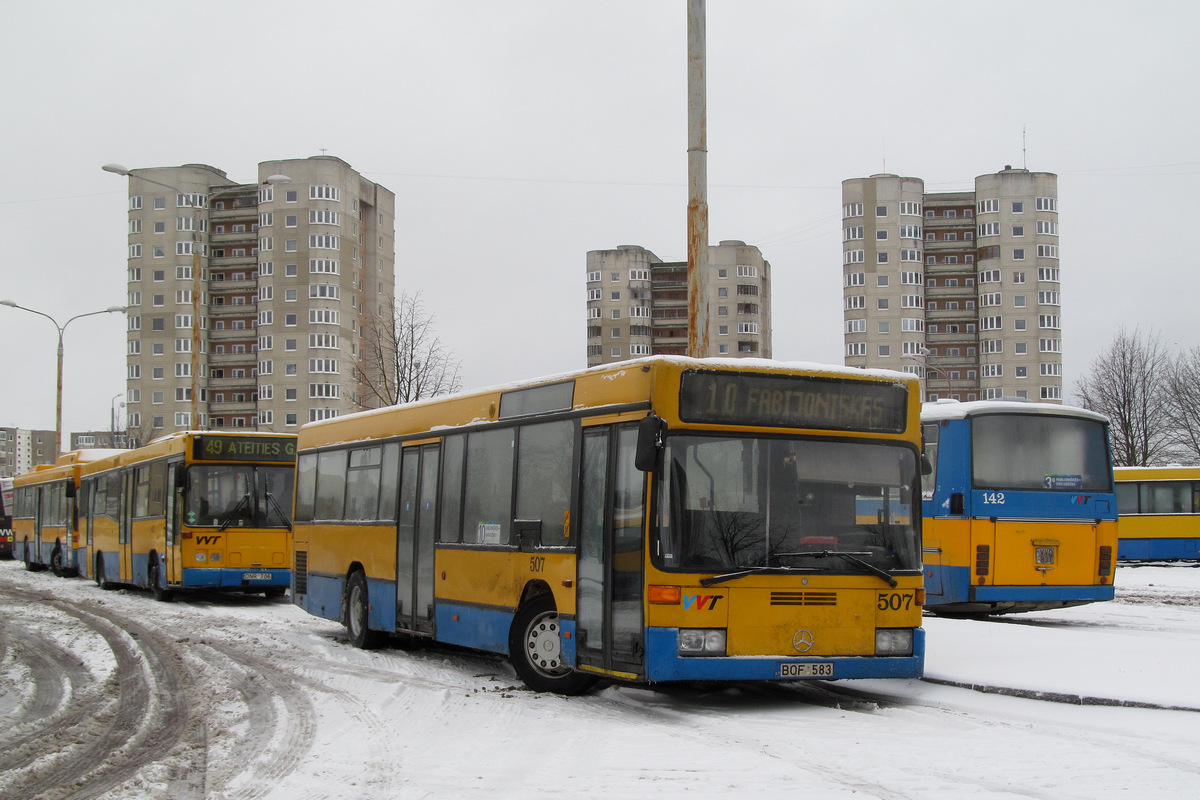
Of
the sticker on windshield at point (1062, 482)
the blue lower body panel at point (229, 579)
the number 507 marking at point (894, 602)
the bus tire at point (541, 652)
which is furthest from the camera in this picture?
the blue lower body panel at point (229, 579)

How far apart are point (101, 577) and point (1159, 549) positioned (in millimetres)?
30743

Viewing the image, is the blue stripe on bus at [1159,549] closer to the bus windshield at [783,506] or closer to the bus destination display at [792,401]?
the bus destination display at [792,401]

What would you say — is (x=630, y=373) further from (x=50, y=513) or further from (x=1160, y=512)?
(x=1160, y=512)

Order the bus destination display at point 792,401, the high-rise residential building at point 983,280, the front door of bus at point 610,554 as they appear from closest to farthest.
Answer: the front door of bus at point 610,554
the bus destination display at point 792,401
the high-rise residential building at point 983,280

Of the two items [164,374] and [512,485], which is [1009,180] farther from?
[512,485]

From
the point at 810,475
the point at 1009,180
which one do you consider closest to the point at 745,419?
the point at 810,475

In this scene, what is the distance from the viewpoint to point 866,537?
1006 centimetres

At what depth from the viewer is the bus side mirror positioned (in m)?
9.24

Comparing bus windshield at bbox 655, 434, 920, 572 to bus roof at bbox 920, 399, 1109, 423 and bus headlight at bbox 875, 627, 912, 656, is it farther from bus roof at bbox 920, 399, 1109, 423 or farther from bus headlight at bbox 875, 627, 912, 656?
bus roof at bbox 920, 399, 1109, 423

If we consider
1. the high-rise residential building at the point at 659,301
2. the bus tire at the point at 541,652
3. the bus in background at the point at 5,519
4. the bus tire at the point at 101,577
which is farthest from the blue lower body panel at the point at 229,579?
the high-rise residential building at the point at 659,301

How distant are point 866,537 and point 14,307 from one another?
46.7m

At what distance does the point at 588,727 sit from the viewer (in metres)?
8.98

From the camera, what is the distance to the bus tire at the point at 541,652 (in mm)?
10695

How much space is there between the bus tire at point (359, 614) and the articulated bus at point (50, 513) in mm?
17154
